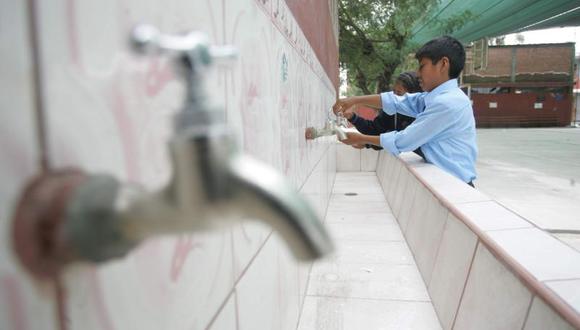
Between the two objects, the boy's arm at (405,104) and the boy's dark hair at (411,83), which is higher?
the boy's dark hair at (411,83)

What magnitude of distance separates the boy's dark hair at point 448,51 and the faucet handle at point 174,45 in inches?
78.3

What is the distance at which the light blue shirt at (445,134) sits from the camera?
1918 millimetres

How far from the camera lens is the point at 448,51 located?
2020 millimetres

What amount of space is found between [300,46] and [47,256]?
1.34 meters

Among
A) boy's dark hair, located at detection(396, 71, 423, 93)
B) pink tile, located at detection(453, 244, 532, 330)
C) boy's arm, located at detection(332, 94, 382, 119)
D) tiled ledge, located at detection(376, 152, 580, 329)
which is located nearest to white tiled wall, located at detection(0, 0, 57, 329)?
tiled ledge, located at detection(376, 152, 580, 329)

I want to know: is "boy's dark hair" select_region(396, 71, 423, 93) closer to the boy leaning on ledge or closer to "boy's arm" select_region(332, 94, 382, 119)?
"boy's arm" select_region(332, 94, 382, 119)

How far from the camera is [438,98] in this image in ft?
6.32

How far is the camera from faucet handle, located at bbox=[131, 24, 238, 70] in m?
0.23

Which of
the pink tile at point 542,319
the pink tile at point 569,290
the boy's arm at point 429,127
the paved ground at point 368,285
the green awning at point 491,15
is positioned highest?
the green awning at point 491,15

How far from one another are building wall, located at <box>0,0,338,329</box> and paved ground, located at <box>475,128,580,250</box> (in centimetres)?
162

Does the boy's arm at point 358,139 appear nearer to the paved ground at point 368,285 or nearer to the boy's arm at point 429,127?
the boy's arm at point 429,127

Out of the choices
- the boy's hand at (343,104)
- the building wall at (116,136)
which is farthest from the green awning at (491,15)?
the building wall at (116,136)

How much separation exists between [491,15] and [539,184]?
20.1 feet

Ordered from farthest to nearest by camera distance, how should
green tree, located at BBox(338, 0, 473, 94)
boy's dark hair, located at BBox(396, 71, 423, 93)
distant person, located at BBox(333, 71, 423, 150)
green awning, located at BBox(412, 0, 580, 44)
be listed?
green awning, located at BBox(412, 0, 580, 44) → green tree, located at BBox(338, 0, 473, 94) → boy's dark hair, located at BBox(396, 71, 423, 93) → distant person, located at BBox(333, 71, 423, 150)
